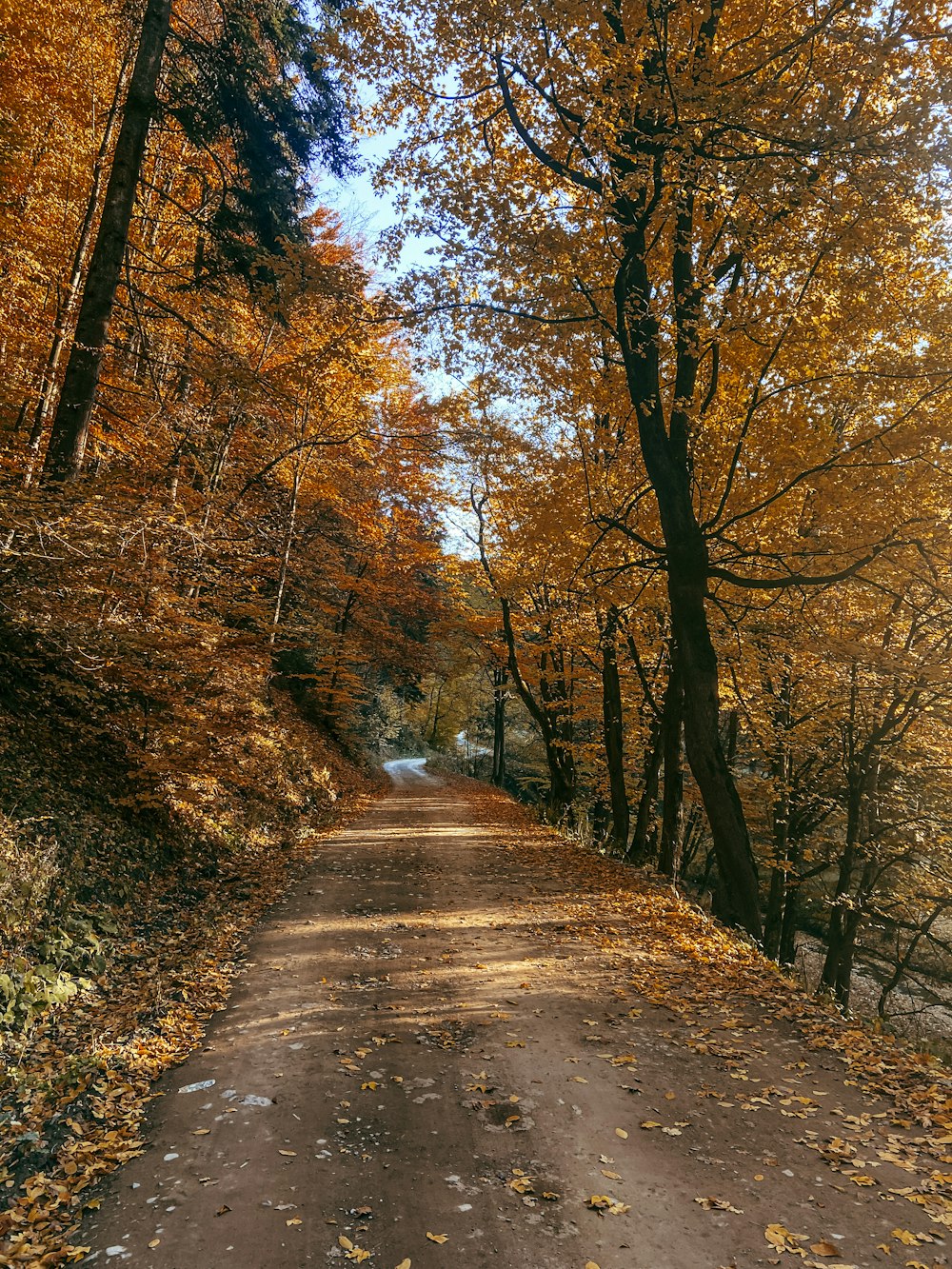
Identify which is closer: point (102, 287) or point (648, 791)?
point (102, 287)

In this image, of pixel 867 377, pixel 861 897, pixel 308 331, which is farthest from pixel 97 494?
pixel 861 897

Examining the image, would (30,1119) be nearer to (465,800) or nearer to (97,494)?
(97,494)

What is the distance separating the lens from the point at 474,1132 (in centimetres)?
415

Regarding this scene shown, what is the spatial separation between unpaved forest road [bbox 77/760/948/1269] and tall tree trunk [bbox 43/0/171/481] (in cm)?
610

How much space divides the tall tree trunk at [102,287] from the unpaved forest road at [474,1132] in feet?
20.0

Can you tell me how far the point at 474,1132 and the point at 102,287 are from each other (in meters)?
9.32

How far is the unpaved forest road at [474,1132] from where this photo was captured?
3.28 m

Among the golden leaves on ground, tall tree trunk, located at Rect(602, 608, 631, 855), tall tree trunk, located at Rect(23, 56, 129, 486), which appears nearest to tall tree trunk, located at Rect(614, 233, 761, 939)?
tall tree trunk, located at Rect(602, 608, 631, 855)

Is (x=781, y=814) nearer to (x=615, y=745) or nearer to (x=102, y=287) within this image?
(x=615, y=745)

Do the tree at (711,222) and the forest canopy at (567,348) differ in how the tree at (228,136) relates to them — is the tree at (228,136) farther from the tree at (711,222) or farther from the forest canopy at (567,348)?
the tree at (711,222)

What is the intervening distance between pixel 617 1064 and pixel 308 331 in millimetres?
12230

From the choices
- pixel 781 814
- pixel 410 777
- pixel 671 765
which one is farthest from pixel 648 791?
pixel 410 777

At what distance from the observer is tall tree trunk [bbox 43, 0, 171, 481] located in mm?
7969

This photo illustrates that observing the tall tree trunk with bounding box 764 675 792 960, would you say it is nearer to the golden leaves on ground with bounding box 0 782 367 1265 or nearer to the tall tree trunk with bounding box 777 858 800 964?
the tall tree trunk with bounding box 777 858 800 964
